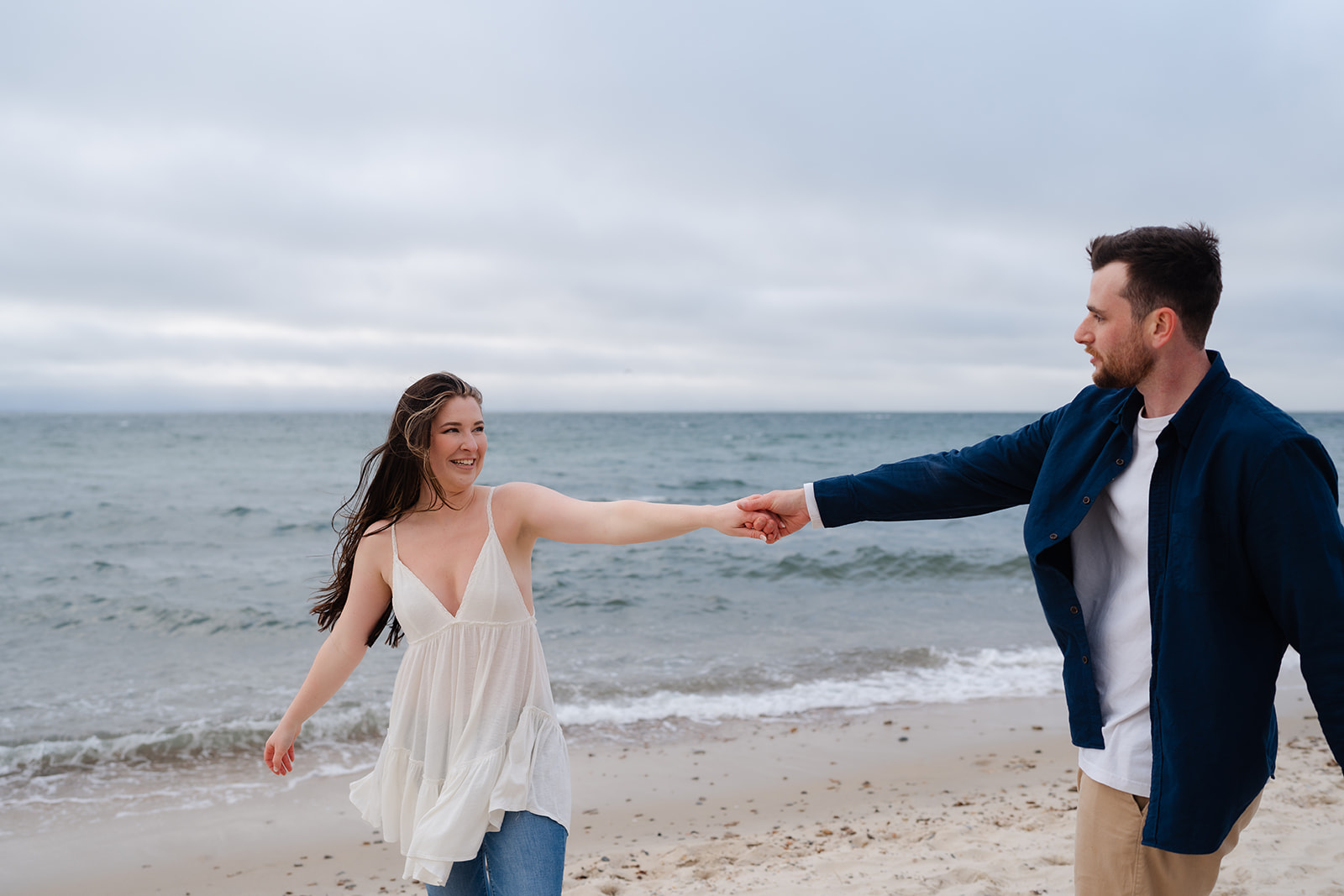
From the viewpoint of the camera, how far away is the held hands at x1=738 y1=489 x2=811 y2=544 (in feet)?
12.4

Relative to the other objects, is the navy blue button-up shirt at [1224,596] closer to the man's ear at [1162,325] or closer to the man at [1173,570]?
the man at [1173,570]

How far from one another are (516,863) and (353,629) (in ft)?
3.33

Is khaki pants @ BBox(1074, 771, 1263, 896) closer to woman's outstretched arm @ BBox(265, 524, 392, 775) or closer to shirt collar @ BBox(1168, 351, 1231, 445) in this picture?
shirt collar @ BBox(1168, 351, 1231, 445)

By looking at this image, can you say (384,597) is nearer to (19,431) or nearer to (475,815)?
(475,815)

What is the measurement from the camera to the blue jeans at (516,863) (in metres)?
2.64

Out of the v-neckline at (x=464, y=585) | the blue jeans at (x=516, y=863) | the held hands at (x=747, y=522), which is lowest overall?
the blue jeans at (x=516, y=863)

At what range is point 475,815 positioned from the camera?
8.81 feet

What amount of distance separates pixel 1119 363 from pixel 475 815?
2.35 metres

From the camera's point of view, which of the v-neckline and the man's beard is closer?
→ the man's beard

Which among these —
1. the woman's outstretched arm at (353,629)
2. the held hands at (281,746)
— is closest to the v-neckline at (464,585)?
the woman's outstretched arm at (353,629)

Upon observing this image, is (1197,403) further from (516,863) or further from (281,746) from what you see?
(281,746)

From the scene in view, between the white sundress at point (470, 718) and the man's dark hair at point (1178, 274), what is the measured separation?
6.85 feet

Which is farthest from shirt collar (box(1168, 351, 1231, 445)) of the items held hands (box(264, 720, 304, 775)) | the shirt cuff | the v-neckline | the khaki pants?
held hands (box(264, 720, 304, 775))

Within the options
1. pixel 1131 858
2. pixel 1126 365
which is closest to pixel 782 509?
pixel 1126 365
